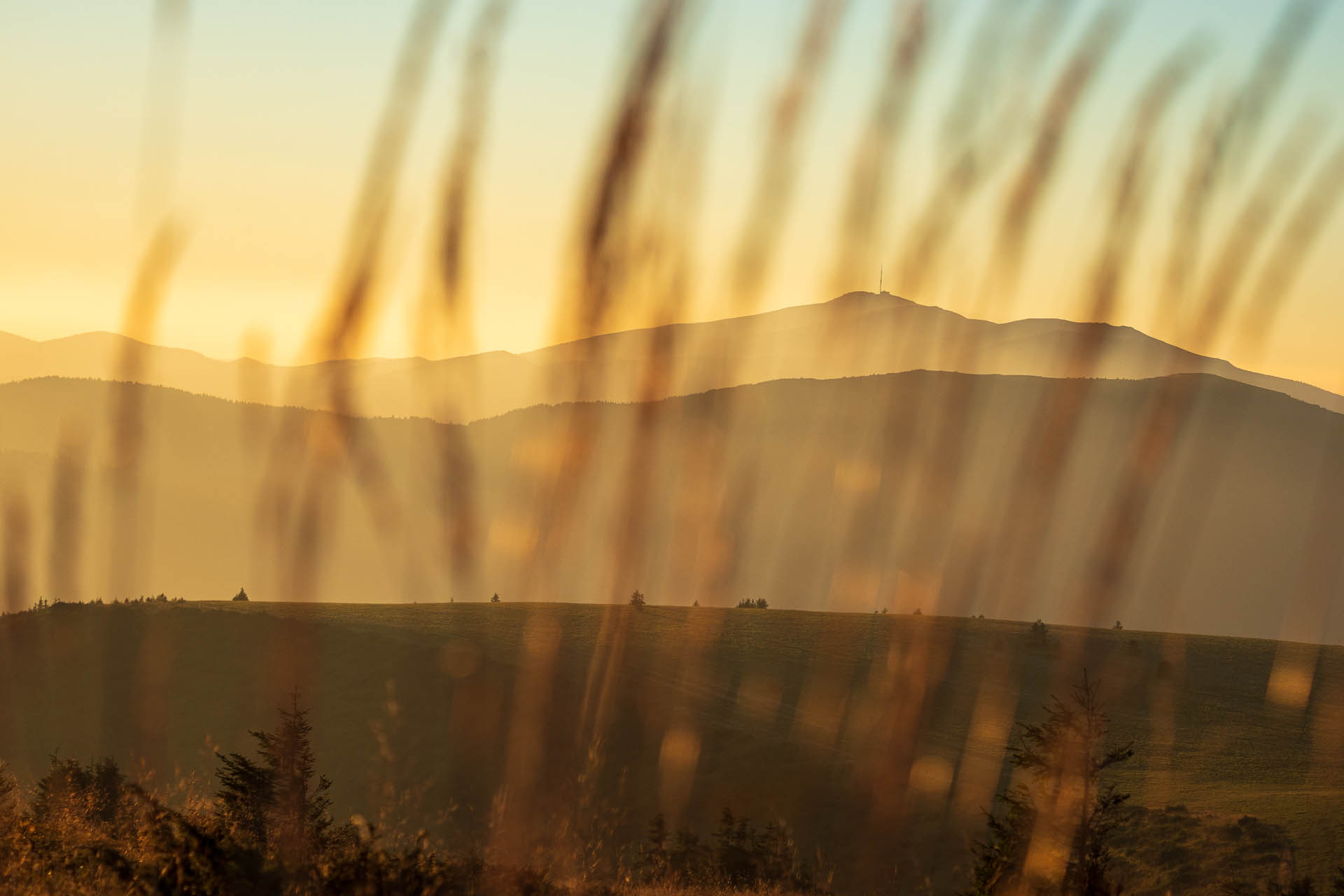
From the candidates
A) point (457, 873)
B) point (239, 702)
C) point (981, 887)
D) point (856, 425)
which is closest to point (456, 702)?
point (239, 702)

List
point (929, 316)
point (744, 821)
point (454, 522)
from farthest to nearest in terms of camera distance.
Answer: point (744, 821)
point (929, 316)
point (454, 522)

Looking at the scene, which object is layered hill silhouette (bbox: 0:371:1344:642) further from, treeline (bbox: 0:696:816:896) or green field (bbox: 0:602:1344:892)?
green field (bbox: 0:602:1344:892)

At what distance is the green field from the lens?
31969 millimetres

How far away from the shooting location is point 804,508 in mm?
172250

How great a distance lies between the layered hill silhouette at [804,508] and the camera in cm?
652

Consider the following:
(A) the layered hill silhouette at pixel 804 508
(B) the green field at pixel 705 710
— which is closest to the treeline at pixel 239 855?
(A) the layered hill silhouette at pixel 804 508

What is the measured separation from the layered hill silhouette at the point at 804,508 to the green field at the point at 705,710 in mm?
4751

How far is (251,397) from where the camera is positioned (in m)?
6.23

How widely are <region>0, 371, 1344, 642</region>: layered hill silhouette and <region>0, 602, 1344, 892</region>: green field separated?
187 inches

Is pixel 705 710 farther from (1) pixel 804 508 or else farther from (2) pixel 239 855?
(1) pixel 804 508

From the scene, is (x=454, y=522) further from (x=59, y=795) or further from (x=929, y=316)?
(x=59, y=795)

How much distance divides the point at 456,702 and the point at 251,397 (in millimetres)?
41040

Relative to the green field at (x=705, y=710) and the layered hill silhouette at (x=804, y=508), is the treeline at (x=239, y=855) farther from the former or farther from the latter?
the green field at (x=705, y=710)

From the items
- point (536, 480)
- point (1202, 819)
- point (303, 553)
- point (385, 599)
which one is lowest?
point (385, 599)
